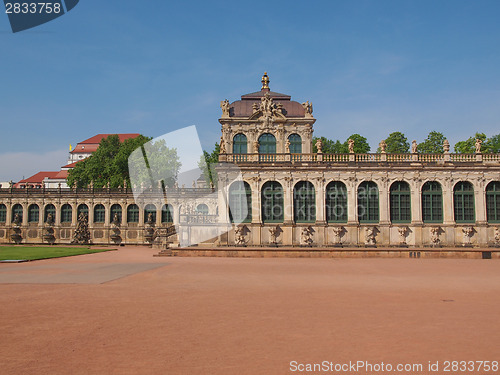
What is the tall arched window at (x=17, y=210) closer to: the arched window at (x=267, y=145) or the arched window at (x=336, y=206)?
the arched window at (x=267, y=145)

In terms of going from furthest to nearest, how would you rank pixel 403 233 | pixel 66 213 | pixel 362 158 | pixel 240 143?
pixel 66 213, pixel 240 143, pixel 362 158, pixel 403 233

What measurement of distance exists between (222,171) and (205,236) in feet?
20.7

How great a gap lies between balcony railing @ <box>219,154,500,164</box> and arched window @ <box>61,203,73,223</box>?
29161 mm

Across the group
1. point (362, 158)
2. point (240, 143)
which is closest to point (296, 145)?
point (240, 143)

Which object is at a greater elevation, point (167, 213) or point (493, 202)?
point (493, 202)

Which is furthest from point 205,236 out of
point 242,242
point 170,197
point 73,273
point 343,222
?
point 170,197

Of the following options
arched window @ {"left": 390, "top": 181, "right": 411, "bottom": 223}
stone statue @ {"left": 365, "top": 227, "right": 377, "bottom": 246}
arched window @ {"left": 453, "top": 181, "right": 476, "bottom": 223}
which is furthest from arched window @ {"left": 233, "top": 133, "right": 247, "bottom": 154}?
arched window @ {"left": 453, "top": 181, "right": 476, "bottom": 223}

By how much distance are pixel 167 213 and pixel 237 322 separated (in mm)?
46639

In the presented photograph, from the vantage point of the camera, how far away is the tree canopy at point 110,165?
71.1m

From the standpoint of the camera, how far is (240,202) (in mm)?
38812

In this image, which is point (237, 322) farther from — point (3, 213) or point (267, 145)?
point (3, 213)

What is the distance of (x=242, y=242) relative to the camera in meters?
37.8
